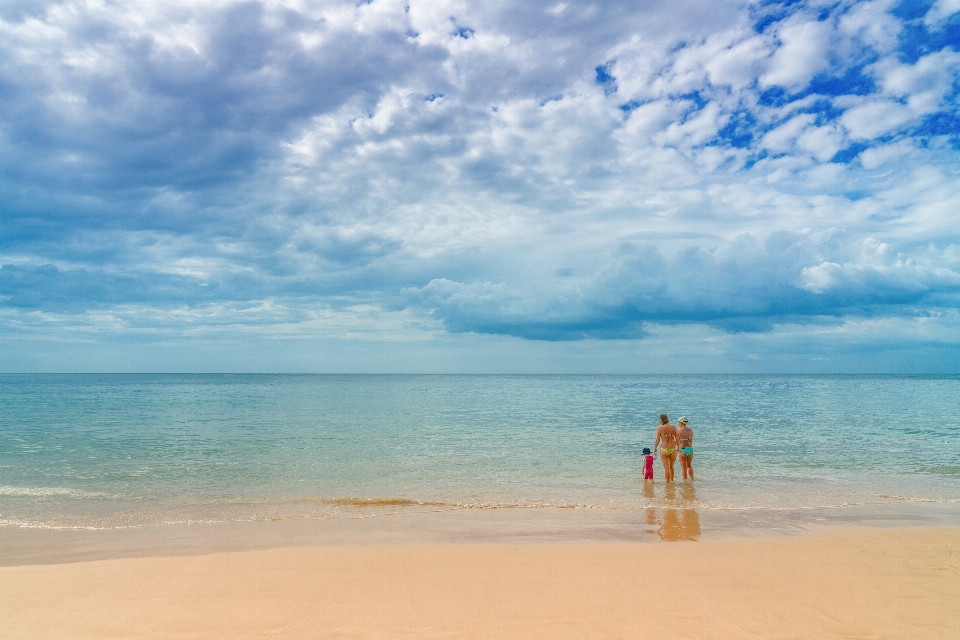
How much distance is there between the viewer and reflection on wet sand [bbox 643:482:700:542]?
1027 cm

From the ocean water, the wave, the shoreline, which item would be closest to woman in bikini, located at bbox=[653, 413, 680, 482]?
the ocean water

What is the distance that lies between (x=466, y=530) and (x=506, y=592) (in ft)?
11.8

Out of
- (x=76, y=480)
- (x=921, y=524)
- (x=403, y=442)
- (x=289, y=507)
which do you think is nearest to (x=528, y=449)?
(x=403, y=442)

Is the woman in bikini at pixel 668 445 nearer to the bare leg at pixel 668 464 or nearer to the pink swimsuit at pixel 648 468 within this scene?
the bare leg at pixel 668 464

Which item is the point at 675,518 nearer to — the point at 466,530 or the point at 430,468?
the point at 466,530

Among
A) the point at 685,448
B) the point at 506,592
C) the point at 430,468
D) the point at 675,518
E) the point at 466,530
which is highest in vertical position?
the point at 685,448

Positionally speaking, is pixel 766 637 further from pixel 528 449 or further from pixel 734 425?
pixel 734 425

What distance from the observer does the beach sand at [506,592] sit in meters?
6.22

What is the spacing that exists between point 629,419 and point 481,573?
30.0 metres

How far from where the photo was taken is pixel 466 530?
35.2ft

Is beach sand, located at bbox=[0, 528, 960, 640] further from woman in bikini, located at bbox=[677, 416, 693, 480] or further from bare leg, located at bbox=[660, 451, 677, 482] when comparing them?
woman in bikini, located at bbox=[677, 416, 693, 480]

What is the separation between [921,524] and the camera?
11.1 meters

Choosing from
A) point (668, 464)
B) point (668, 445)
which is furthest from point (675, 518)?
point (668, 445)

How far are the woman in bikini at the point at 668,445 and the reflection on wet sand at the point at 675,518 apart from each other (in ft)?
3.43
